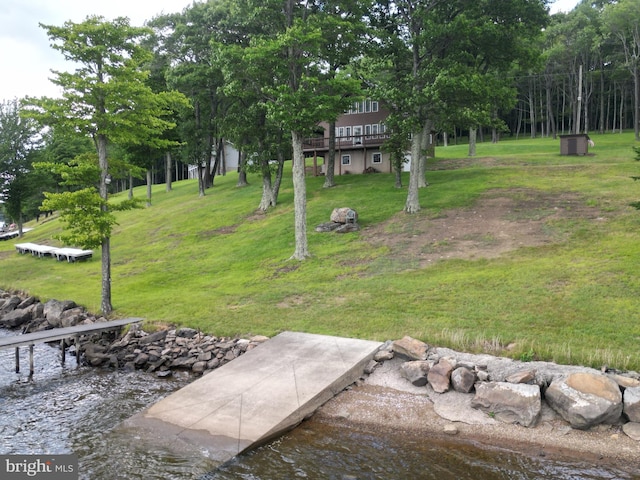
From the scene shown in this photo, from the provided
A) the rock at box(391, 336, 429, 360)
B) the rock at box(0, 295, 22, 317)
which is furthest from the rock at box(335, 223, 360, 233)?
the rock at box(0, 295, 22, 317)

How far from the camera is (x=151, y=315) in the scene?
59.1 feet

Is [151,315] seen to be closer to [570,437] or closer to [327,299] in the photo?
[327,299]

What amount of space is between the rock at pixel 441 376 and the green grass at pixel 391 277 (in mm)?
1505

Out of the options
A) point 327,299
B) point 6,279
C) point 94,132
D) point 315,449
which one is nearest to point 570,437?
point 315,449

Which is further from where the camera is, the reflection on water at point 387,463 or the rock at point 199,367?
the rock at point 199,367

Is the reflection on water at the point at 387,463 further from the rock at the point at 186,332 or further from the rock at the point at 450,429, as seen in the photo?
the rock at the point at 186,332

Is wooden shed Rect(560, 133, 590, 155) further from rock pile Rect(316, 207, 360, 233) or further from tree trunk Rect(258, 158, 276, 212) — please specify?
tree trunk Rect(258, 158, 276, 212)

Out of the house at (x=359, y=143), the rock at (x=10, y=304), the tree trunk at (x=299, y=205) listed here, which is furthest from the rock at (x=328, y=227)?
the house at (x=359, y=143)

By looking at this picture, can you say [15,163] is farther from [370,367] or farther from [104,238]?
[370,367]

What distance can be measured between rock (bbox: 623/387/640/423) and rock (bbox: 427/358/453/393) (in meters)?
3.53

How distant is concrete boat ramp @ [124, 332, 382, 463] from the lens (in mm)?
9133

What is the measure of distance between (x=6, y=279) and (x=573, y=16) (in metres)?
77.7

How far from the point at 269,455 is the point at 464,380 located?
4.82m

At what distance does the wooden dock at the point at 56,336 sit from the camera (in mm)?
14297
